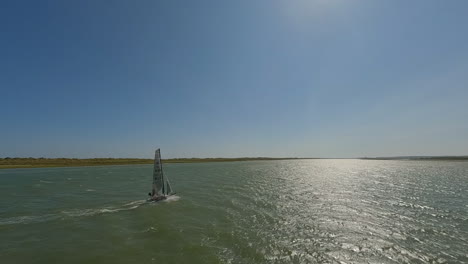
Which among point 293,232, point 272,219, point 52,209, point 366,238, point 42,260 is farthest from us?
A: point 52,209

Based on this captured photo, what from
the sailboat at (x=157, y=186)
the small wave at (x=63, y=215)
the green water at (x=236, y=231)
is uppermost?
the sailboat at (x=157, y=186)

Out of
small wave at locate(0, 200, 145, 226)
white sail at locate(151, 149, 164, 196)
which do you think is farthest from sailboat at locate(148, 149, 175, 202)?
small wave at locate(0, 200, 145, 226)

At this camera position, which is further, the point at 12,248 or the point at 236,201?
the point at 236,201

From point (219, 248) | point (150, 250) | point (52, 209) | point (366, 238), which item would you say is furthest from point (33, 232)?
point (366, 238)

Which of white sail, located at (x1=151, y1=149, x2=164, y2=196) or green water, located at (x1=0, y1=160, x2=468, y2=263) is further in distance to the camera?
white sail, located at (x1=151, y1=149, x2=164, y2=196)

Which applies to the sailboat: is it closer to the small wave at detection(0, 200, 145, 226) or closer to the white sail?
the white sail

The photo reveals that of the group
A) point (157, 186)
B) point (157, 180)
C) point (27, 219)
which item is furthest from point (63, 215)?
point (157, 180)

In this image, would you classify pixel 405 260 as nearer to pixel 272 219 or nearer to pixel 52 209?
pixel 272 219

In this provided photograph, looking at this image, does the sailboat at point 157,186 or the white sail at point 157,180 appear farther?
the white sail at point 157,180

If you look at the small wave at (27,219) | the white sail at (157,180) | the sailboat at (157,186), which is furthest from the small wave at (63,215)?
the white sail at (157,180)

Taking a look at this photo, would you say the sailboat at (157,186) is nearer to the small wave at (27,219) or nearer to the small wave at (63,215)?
the small wave at (63,215)

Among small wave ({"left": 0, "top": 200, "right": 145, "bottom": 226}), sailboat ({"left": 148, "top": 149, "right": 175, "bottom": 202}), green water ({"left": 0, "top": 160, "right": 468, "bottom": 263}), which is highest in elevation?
sailboat ({"left": 148, "top": 149, "right": 175, "bottom": 202})
